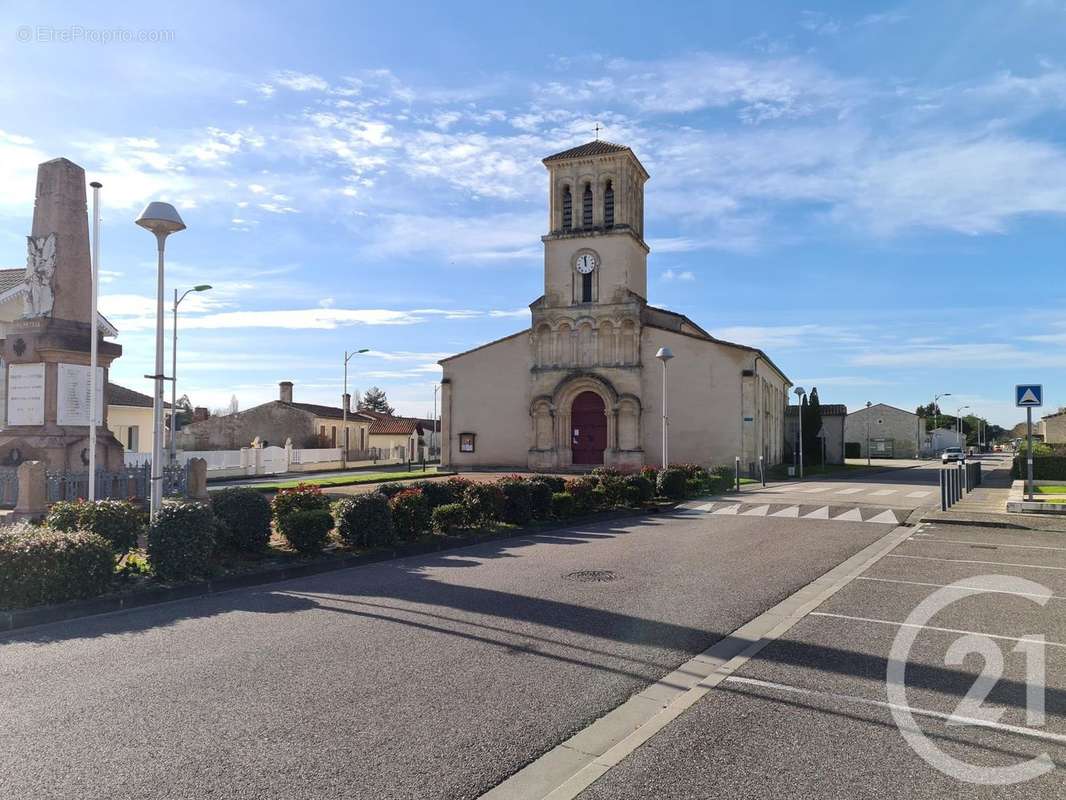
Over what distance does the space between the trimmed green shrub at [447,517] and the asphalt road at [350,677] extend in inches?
125

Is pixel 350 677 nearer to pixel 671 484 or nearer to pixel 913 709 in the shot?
pixel 913 709

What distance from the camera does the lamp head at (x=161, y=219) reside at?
10.9 meters

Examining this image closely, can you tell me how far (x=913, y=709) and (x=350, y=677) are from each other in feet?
12.6

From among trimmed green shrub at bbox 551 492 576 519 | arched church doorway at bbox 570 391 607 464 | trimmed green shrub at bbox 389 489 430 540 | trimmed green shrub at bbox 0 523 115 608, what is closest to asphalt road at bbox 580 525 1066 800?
trimmed green shrub at bbox 0 523 115 608

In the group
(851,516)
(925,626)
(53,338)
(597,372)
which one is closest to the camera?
(925,626)

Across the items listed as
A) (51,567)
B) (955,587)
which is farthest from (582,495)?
(51,567)

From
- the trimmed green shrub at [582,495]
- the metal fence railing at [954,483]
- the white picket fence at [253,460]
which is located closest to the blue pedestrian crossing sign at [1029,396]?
the metal fence railing at [954,483]

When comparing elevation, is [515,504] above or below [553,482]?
below

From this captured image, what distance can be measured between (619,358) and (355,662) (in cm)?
3346

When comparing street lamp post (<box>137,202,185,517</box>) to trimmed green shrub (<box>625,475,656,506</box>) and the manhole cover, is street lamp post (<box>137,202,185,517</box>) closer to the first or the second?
the manhole cover

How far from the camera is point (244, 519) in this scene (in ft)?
34.0

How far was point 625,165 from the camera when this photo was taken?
129ft

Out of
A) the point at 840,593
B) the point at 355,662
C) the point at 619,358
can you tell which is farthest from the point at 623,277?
the point at 355,662

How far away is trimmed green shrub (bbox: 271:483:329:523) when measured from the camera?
11805 millimetres
